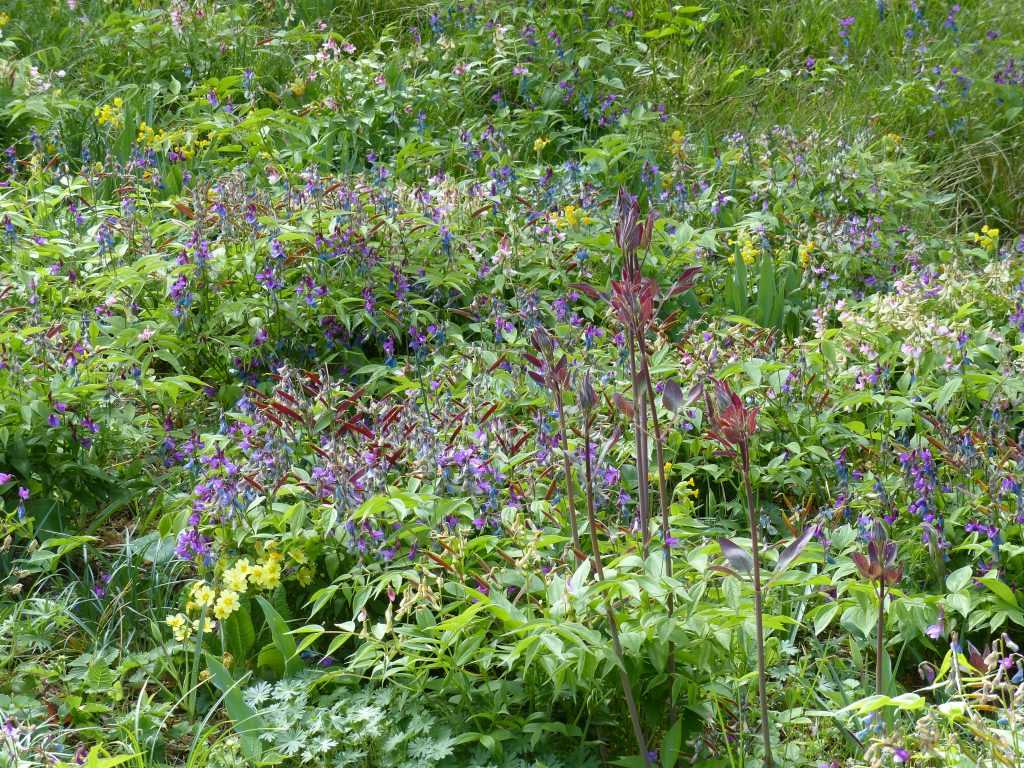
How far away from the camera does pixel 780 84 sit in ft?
18.6

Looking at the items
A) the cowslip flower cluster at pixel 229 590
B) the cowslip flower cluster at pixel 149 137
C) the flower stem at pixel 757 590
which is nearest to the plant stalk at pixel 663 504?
the flower stem at pixel 757 590

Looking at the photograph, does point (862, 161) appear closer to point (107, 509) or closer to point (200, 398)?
point (200, 398)

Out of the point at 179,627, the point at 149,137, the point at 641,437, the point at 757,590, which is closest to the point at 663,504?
the point at 641,437

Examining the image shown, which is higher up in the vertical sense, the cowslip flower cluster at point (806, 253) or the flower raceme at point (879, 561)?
the flower raceme at point (879, 561)

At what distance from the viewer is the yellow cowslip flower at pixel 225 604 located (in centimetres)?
230

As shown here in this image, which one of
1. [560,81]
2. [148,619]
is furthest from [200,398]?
[560,81]

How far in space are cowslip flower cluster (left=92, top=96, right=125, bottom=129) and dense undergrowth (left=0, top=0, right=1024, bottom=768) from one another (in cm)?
2

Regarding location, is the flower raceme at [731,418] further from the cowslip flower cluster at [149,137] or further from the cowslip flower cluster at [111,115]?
the cowslip flower cluster at [111,115]

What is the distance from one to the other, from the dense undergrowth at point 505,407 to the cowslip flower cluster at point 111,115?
21 mm

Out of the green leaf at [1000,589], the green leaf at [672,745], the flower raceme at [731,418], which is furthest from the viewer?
the green leaf at [1000,589]

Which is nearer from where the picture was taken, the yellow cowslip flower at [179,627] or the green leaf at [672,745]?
the green leaf at [672,745]

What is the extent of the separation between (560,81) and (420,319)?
80.7 inches

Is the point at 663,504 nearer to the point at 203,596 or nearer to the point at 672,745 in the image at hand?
the point at 672,745

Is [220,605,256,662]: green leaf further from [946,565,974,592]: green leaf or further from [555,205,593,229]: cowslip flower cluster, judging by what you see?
[555,205,593,229]: cowslip flower cluster
